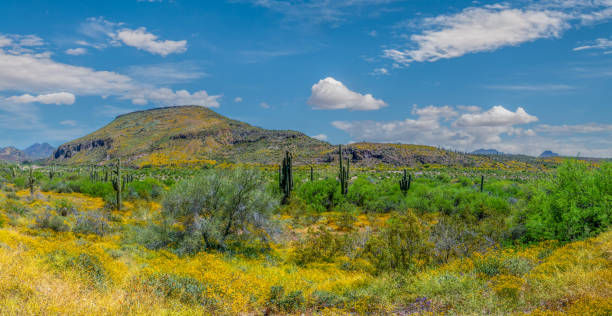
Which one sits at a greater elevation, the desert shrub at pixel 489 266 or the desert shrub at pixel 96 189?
the desert shrub at pixel 96 189

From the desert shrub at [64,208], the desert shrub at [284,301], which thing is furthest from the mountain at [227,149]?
the desert shrub at [284,301]

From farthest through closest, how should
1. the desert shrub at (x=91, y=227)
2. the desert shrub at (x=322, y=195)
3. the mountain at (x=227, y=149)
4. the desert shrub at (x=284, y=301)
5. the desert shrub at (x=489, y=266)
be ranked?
the mountain at (x=227, y=149), the desert shrub at (x=322, y=195), the desert shrub at (x=91, y=227), the desert shrub at (x=489, y=266), the desert shrub at (x=284, y=301)

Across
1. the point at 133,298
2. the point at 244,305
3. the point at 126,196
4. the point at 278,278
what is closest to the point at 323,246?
the point at 278,278

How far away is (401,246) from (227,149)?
423ft

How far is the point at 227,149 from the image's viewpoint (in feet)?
444

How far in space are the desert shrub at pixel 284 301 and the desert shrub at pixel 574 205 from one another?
1079 cm

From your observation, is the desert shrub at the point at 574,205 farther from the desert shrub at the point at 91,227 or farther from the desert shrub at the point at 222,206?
the desert shrub at the point at 91,227

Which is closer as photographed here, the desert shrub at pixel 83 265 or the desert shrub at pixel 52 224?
the desert shrub at pixel 83 265

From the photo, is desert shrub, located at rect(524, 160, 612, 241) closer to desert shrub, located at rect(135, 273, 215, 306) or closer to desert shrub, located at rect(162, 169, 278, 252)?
desert shrub, located at rect(162, 169, 278, 252)

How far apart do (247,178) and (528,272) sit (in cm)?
1213

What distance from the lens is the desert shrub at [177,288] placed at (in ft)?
25.4

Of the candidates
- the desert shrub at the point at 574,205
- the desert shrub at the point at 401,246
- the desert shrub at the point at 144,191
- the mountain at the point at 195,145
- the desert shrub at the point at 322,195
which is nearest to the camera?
the desert shrub at the point at 401,246

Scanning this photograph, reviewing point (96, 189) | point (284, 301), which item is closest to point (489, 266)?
point (284, 301)

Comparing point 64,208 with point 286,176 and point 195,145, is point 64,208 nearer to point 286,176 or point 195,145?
point 286,176
